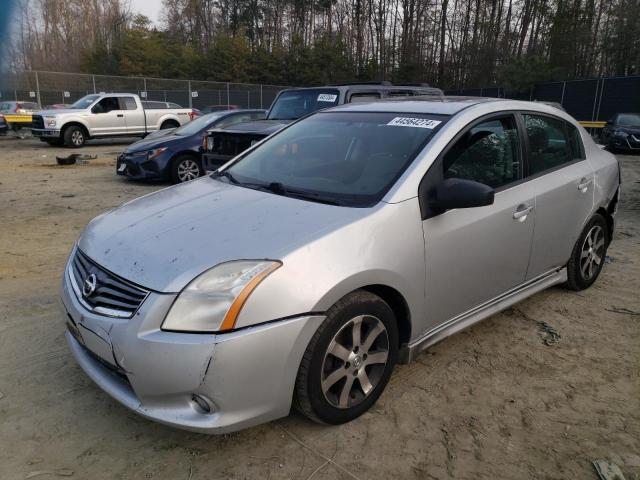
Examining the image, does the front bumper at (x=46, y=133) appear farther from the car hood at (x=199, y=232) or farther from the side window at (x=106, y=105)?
the car hood at (x=199, y=232)

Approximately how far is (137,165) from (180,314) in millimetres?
8001

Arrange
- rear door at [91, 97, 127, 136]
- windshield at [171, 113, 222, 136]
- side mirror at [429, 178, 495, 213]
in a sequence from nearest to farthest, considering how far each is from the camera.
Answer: side mirror at [429, 178, 495, 213] < windshield at [171, 113, 222, 136] < rear door at [91, 97, 127, 136]

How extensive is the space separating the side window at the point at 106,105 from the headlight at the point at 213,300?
16.9m

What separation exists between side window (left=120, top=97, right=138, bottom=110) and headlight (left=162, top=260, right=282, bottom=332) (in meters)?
17.3

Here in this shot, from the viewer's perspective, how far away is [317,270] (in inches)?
88.3

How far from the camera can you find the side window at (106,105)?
16938mm

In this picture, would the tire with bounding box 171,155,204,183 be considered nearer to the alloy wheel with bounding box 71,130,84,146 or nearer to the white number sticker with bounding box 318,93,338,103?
the white number sticker with bounding box 318,93,338,103

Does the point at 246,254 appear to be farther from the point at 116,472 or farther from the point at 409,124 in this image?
the point at 409,124

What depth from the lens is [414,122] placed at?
10.2 ft

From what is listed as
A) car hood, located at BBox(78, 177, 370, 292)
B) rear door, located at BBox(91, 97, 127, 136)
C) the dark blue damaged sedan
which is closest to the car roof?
car hood, located at BBox(78, 177, 370, 292)

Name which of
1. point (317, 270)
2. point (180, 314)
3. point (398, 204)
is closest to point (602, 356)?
point (398, 204)

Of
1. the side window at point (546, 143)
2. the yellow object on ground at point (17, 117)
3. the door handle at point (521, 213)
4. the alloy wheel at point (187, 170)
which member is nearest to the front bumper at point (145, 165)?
the alloy wheel at point (187, 170)

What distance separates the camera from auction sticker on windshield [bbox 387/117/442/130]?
3025mm

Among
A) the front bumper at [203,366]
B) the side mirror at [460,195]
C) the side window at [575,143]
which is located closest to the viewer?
the front bumper at [203,366]
